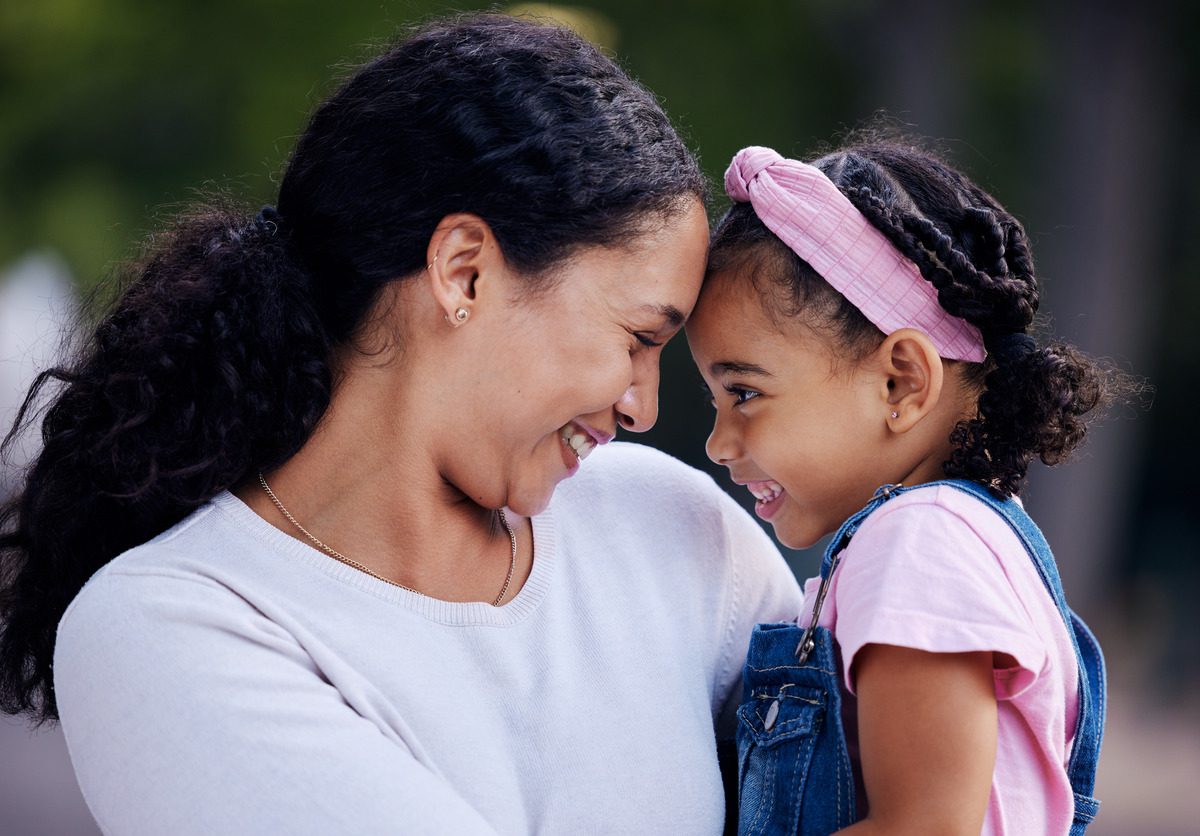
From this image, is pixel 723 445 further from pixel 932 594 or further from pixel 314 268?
pixel 314 268

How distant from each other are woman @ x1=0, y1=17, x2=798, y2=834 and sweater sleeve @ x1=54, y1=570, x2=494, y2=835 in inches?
2.2

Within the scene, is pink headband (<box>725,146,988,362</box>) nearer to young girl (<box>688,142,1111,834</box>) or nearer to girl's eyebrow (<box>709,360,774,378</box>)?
young girl (<box>688,142,1111,834</box>)

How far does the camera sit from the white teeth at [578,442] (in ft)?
6.26

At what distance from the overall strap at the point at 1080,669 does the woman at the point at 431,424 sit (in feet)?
1.60

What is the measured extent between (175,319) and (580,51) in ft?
2.17

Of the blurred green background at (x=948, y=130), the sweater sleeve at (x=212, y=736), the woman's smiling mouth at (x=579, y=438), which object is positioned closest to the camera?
the sweater sleeve at (x=212, y=736)

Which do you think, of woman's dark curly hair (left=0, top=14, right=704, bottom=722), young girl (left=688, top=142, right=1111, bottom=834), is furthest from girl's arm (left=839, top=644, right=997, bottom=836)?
woman's dark curly hair (left=0, top=14, right=704, bottom=722)

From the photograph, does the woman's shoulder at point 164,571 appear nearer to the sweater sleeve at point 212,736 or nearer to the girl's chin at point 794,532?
the sweater sleeve at point 212,736

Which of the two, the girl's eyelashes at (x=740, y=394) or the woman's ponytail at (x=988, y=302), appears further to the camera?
the girl's eyelashes at (x=740, y=394)

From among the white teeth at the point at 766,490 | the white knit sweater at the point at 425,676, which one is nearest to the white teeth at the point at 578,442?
the white knit sweater at the point at 425,676

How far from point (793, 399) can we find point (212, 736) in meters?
0.97

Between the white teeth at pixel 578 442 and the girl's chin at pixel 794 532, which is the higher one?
the white teeth at pixel 578 442

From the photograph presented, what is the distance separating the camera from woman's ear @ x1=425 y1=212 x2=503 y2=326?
5.91 ft

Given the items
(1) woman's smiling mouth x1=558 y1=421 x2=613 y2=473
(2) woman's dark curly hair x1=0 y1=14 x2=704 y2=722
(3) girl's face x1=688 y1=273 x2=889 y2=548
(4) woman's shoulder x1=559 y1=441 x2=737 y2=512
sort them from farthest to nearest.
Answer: (4) woman's shoulder x1=559 y1=441 x2=737 y2=512 → (3) girl's face x1=688 y1=273 x2=889 y2=548 → (1) woman's smiling mouth x1=558 y1=421 x2=613 y2=473 → (2) woman's dark curly hair x1=0 y1=14 x2=704 y2=722
